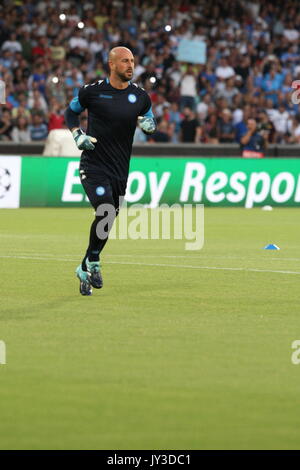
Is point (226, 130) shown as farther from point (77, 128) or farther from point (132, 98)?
point (77, 128)

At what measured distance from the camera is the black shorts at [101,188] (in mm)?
12875

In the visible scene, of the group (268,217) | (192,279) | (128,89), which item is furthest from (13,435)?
(268,217)

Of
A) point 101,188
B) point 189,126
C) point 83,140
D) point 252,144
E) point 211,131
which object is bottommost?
point 101,188

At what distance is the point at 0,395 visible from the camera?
24.9 ft

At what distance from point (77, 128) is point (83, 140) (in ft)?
0.85

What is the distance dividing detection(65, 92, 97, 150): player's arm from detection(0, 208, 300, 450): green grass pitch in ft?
5.19

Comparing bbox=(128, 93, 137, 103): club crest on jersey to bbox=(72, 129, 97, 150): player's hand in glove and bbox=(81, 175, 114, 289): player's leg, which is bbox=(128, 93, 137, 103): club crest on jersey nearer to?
bbox=(72, 129, 97, 150): player's hand in glove

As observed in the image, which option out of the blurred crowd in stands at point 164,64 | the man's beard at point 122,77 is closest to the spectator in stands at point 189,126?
the blurred crowd in stands at point 164,64

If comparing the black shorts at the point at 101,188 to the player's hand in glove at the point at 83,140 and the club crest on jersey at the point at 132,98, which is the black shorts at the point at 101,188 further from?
the club crest on jersey at the point at 132,98

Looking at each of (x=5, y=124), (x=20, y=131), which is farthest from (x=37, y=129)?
(x=5, y=124)

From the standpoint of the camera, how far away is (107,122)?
42.6 ft

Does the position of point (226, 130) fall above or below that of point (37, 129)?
above

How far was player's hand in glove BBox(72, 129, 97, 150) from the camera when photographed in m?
12.6
